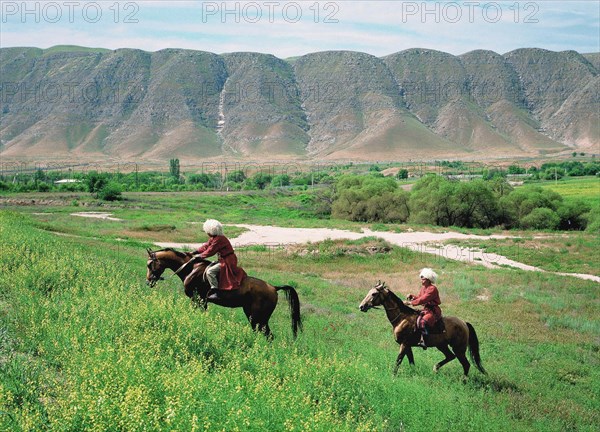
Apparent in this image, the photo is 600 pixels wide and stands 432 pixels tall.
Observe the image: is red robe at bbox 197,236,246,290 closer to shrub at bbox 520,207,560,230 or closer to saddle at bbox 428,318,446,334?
saddle at bbox 428,318,446,334

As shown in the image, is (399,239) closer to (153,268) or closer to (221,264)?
(153,268)

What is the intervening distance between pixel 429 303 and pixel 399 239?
36.8m

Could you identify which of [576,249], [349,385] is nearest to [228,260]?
[349,385]

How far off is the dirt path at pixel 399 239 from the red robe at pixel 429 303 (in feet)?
78.1

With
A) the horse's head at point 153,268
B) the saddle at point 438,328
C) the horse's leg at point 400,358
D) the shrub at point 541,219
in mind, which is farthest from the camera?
the shrub at point 541,219

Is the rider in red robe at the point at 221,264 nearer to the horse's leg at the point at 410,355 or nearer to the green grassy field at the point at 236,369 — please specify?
the green grassy field at the point at 236,369

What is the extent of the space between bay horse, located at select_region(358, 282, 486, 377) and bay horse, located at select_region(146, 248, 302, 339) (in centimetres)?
188

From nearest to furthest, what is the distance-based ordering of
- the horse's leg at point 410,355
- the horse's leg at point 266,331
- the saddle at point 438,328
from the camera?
the saddle at point 438,328
the horse's leg at point 410,355
the horse's leg at point 266,331

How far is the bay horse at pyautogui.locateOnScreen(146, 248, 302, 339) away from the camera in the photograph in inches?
507

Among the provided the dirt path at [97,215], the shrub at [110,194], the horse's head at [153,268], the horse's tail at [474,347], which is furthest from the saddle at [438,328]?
the shrub at [110,194]

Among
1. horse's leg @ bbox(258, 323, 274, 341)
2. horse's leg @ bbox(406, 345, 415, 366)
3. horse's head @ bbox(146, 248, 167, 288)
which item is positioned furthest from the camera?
horse's head @ bbox(146, 248, 167, 288)

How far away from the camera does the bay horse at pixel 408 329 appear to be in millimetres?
12234

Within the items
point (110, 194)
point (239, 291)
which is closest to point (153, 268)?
point (239, 291)

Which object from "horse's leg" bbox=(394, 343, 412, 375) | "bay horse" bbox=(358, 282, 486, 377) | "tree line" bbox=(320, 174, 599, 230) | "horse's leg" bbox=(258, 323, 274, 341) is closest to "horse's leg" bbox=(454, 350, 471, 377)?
"bay horse" bbox=(358, 282, 486, 377)
